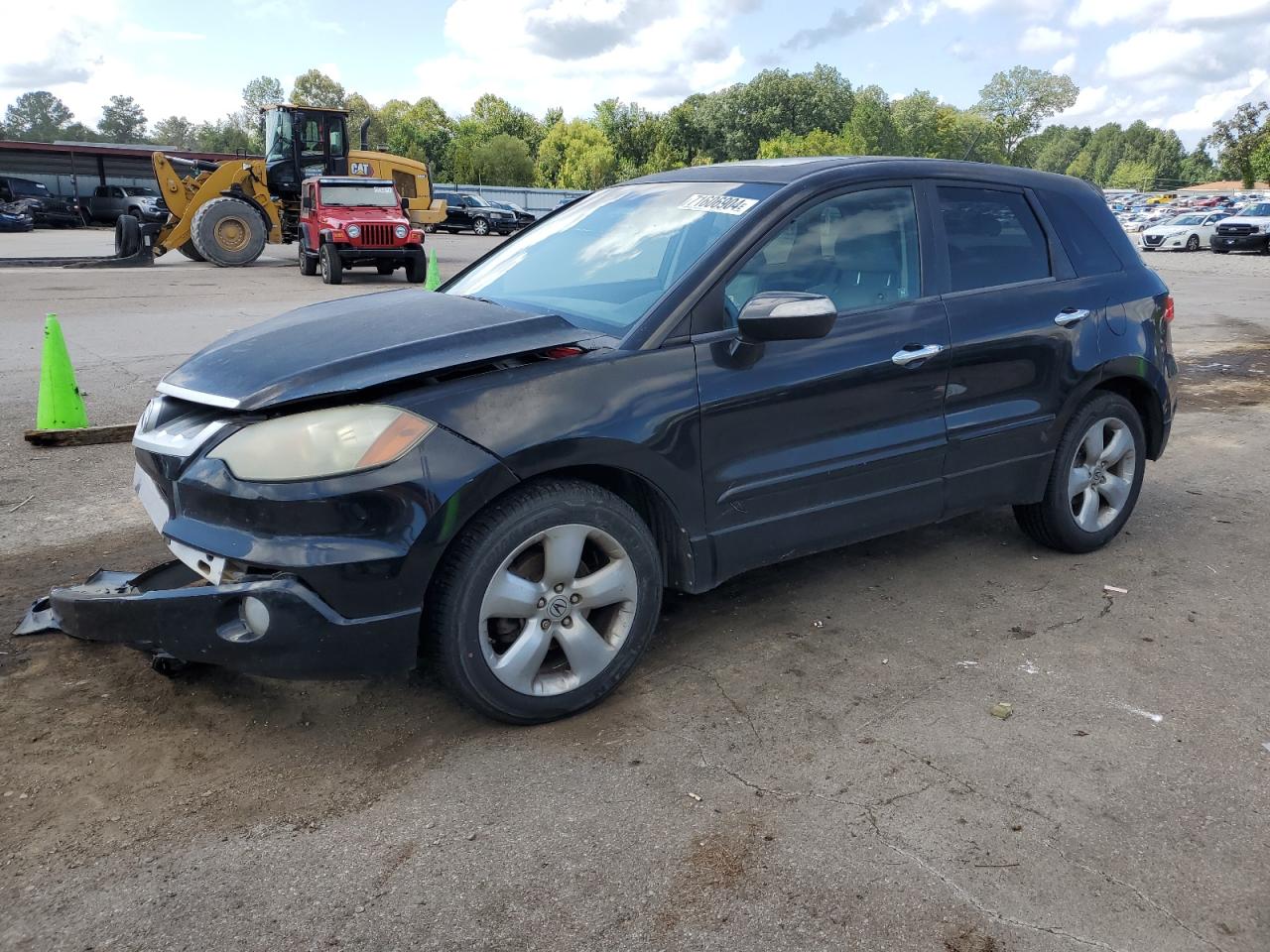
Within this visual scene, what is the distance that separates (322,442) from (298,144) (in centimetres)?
2196

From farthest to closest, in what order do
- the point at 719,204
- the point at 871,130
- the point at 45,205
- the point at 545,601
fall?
1. the point at 871,130
2. the point at 45,205
3. the point at 719,204
4. the point at 545,601

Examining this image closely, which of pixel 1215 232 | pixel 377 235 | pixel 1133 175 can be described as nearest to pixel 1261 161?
pixel 1215 232

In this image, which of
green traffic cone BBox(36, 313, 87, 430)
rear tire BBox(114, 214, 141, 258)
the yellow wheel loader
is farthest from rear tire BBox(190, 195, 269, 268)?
green traffic cone BBox(36, 313, 87, 430)

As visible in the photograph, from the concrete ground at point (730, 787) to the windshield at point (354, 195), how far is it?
646 inches

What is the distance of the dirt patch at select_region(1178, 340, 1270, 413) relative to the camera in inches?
343

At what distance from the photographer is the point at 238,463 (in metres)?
2.87

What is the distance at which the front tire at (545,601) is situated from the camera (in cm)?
296

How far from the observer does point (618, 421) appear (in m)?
3.17

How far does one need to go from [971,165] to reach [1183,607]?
6.65 feet

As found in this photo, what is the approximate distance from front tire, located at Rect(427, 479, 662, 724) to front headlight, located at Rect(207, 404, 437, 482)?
33cm

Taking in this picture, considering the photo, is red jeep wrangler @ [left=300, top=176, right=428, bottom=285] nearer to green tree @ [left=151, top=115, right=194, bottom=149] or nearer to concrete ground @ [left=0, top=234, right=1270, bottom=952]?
concrete ground @ [left=0, top=234, right=1270, bottom=952]

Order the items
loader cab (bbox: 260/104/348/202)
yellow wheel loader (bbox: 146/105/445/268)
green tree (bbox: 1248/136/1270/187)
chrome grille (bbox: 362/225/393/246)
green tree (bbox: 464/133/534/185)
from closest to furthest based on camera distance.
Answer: chrome grille (bbox: 362/225/393/246), yellow wheel loader (bbox: 146/105/445/268), loader cab (bbox: 260/104/348/202), green tree (bbox: 1248/136/1270/187), green tree (bbox: 464/133/534/185)

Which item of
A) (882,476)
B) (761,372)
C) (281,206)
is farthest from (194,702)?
(281,206)

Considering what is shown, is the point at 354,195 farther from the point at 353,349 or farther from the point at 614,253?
the point at 353,349
